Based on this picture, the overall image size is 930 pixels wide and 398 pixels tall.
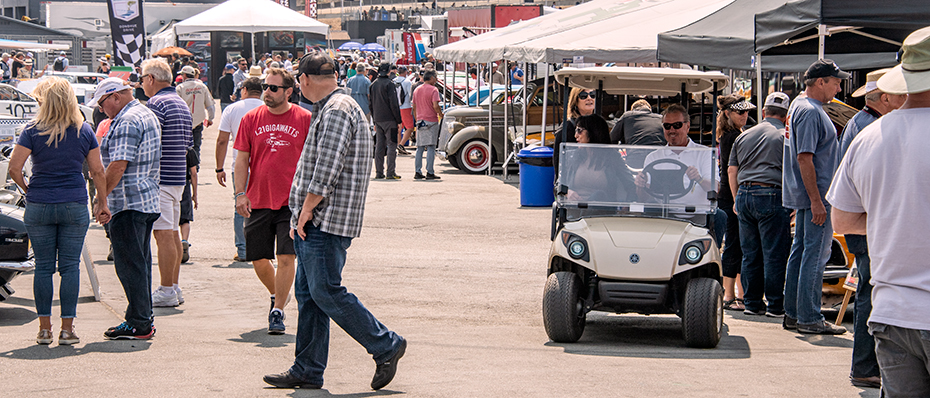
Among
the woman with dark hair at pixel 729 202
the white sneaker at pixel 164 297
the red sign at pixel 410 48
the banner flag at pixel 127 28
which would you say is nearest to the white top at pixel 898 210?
the woman with dark hair at pixel 729 202

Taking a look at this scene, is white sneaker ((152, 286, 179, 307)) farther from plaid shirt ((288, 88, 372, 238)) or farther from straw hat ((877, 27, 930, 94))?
straw hat ((877, 27, 930, 94))

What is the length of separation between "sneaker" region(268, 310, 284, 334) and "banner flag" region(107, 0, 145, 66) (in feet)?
67.7

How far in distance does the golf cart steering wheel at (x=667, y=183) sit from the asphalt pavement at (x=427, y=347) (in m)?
1.02

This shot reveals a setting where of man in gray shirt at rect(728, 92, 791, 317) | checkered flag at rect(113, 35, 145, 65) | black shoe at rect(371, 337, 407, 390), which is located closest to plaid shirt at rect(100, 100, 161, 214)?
black shoe at rect(371, 337, 407, 390)

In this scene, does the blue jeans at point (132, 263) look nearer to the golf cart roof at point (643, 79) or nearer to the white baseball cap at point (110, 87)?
the white baseball cap at point (110, 87)

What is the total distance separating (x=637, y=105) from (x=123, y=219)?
16.2 feet

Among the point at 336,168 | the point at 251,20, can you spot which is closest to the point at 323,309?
the point at 336,168

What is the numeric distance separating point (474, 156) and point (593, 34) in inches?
166

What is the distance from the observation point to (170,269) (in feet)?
23.9

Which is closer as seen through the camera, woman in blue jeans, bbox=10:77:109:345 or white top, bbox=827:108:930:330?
white top, bbox=827:108:930:330

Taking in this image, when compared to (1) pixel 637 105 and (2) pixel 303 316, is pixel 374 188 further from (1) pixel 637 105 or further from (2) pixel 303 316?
(2) pixel 303 316

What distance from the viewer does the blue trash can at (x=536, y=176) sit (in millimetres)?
13213

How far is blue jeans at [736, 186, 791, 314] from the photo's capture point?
7.22 m

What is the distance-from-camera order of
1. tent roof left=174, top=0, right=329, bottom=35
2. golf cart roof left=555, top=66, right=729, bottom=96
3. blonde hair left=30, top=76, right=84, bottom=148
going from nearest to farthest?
blonde hair left=30, top=76, right=84, bottom=148 < golf cart roof left=555, top=66, right=729, bottom=96 < tent roof left=174, top=0, right=329, bottom=35
